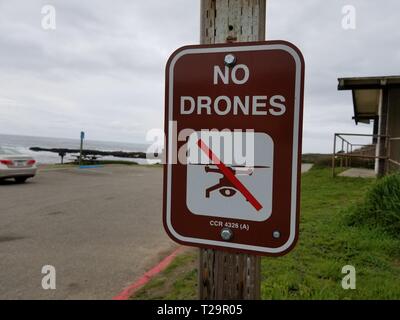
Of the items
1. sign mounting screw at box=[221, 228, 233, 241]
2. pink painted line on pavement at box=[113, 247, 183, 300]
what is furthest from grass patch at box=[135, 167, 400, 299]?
sign mounting screw at box=[221, 228, 233, 241]

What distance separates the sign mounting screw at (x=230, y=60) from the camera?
1409 millimetres

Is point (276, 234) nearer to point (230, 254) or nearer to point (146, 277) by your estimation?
point (230, 254)

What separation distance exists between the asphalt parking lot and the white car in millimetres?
1875

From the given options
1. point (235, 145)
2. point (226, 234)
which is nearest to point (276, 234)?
point (226, 234)

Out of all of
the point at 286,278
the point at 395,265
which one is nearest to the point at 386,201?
the point at 395,265

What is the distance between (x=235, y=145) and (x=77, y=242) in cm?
467

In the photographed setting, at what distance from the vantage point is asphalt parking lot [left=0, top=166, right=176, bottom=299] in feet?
12.4

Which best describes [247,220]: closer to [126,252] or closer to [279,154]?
[279,154]

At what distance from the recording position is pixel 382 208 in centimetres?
524

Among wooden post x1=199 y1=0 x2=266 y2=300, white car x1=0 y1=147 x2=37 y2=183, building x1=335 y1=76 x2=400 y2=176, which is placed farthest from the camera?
white car x1=0 y1=147 x2=37 y2=183

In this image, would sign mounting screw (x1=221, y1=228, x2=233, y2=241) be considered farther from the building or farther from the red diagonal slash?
the building

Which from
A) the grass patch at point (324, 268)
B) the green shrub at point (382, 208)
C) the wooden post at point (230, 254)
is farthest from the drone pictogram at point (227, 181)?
the green shrub at point (382, 208)

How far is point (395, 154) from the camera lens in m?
11.1
